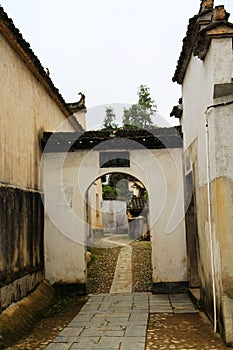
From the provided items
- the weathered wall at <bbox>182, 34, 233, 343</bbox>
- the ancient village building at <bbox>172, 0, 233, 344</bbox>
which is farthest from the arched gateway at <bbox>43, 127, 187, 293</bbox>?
the weathered wall at <bbox>182, 34, 233, 343</bbox>

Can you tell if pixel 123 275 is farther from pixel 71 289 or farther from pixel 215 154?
pixel 215 154

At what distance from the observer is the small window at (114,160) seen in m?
9.08

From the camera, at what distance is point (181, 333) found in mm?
5758

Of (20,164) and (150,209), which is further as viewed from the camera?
(150,209)

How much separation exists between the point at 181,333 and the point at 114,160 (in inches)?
174

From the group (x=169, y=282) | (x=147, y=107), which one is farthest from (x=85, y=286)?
(x=147, y=107)

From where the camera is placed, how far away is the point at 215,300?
548cm

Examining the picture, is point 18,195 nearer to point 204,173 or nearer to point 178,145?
point 204,173

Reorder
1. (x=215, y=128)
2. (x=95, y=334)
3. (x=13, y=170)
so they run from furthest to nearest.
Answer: (x=13, y=170), (x=95, y=334), (x=215, y=128)

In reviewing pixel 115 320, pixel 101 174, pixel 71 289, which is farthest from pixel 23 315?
pixel 101 174

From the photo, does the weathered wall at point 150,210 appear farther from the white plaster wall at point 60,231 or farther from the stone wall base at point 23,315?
the stone wall base at point 23,315

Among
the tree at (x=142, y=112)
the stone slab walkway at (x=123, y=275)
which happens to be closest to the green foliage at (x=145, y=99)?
the tree at (x=142, y=112)

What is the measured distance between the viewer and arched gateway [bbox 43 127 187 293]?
28.5ft

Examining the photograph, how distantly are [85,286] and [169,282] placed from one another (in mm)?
1847
